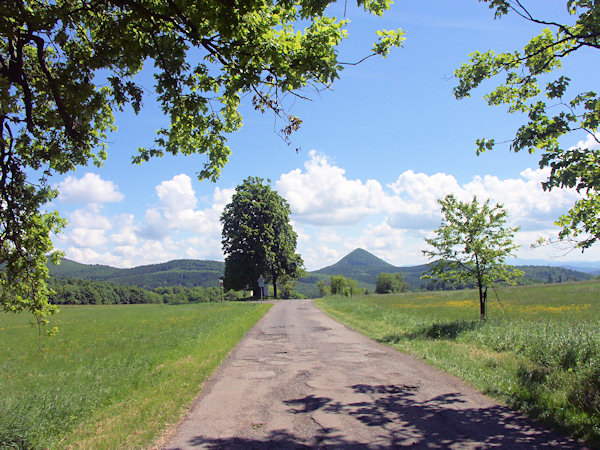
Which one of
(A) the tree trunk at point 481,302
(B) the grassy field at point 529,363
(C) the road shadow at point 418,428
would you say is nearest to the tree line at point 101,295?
(A) the tree trunk at point 481,302

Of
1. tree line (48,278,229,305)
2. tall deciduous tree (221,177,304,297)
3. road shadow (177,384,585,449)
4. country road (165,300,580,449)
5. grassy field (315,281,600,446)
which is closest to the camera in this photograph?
road shadow (177,384,585,449)

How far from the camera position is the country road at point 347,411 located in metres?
4.62

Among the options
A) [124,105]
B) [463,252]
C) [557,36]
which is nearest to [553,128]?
[557,36]

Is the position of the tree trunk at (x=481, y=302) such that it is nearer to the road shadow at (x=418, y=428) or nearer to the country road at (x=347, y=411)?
the country road at (x=347, y=411)

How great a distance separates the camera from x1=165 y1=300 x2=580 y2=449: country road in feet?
15.1

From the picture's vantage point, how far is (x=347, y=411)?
5.66 meters

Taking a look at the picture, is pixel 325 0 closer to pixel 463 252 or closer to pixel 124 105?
pixel 124 105

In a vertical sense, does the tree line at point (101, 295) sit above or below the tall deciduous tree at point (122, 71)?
below

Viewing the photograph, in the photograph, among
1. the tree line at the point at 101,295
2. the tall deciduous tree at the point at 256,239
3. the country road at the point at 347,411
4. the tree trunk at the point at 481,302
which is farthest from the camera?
the tree line at the point at 101,295

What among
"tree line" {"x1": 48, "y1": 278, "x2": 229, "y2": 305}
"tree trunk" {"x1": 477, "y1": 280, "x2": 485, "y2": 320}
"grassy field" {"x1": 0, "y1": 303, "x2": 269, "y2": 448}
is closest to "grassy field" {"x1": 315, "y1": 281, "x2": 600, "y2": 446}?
"tree trunk" {"x1": 477, "y1": 280, "x2": 485, "y2": 320}

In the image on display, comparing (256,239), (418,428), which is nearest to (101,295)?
(256,239)

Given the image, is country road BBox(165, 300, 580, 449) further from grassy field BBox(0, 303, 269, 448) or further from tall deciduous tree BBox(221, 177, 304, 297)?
tall deciduous tree BBox(221, 177, 304, 297)

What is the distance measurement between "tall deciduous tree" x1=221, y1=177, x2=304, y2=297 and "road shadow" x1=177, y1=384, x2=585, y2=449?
4356cm

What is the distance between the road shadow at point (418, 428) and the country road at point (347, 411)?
0.04 ft
